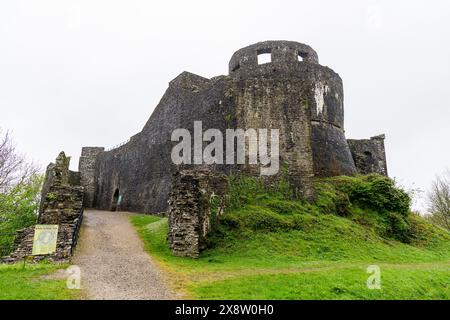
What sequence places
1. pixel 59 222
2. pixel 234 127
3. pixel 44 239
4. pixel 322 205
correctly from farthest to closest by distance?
pixel 234 127
pixel 322 205
pixel 59 222
pixel 44 239

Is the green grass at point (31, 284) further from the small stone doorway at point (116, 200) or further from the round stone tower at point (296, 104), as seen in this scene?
the small stone doorway at point (116, 200)

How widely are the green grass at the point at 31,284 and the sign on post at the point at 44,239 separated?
1.38 feet

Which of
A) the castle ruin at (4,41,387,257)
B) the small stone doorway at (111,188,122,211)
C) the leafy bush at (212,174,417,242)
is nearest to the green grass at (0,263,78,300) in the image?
the castle ruin at (4,41,387,257)

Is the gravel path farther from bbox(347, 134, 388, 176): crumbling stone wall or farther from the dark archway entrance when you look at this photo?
bbox(347, 134, 388, 176): crumbling stone wall

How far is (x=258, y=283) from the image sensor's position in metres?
8.68

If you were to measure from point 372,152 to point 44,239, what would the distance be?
2269 cm

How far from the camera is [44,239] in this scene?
33.6ft

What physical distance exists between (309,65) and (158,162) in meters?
11.5

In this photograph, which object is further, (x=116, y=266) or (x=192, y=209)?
(x=192, y=209)

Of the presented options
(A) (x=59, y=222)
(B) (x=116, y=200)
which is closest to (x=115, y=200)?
(B) (x=116, y=200)

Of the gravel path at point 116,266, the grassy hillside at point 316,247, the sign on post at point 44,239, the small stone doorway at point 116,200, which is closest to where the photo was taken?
the gravel path at point 116,266

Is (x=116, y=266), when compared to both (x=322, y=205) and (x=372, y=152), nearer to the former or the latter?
(x=322, y=205)

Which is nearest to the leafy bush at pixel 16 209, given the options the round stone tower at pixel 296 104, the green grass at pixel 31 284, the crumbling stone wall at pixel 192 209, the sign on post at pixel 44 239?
the sign on post at pixel 44 239

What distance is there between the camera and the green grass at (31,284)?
7.31m
